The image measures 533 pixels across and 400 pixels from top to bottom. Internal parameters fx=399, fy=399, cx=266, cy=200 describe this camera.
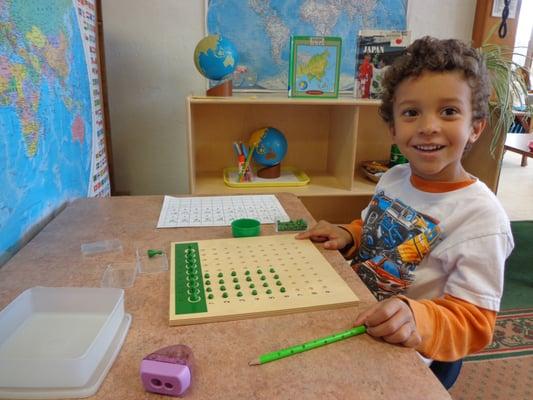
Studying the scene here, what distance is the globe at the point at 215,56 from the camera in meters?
1.54

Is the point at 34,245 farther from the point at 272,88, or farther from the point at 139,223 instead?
the point at 272,88

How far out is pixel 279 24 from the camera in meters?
1.87

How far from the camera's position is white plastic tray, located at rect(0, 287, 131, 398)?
423 mm

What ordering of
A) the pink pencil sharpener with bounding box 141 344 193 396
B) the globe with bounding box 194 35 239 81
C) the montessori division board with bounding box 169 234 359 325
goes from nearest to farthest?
the pink pencil sharpener with bounding box 141 344 193 396 < the montessori division board with bounding box 169 234 359 325 < the globe with bounding box 194 35 239 81

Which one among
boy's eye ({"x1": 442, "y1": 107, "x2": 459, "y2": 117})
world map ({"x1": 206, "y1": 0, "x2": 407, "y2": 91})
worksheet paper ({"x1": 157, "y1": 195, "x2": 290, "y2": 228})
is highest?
world map ({"x1": 206, "y1": 0, "x2": 407, "y2": 91})

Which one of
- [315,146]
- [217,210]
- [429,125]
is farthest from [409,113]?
[315,146]

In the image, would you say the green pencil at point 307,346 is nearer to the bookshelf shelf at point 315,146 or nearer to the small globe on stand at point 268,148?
the bookshelf shelf at point 315,146

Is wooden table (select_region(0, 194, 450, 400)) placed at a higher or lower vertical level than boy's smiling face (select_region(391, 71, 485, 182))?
lower

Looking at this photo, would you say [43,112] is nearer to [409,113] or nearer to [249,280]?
[249,280]

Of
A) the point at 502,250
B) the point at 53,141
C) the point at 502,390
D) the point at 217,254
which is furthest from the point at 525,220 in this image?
the point at 53,141

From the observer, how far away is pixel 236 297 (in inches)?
23.7

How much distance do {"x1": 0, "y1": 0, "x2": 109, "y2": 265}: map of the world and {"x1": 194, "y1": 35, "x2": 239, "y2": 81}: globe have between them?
41cm

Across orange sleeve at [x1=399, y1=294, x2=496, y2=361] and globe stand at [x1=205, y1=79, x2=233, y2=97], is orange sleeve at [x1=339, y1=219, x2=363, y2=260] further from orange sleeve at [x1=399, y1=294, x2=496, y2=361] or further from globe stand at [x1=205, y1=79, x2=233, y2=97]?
globe stand at [x1=205, y1=79, x2=233, y2=97]

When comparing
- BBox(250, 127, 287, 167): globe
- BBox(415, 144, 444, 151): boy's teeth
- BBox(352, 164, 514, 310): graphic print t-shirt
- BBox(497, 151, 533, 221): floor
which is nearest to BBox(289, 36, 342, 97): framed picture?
BBox(250, 127, 287, 167): globe
